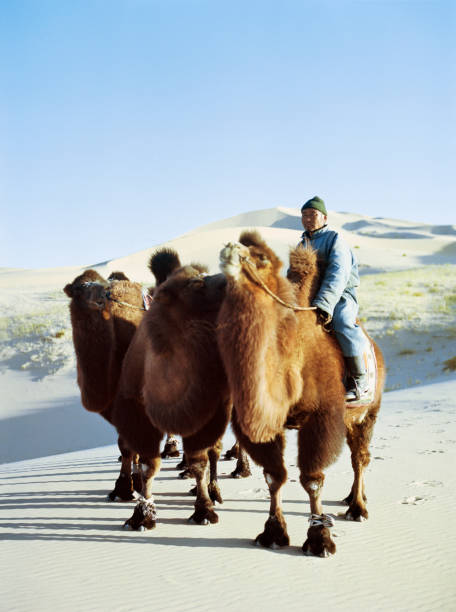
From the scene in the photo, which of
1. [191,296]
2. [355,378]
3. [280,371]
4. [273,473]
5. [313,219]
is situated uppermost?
[313,219]

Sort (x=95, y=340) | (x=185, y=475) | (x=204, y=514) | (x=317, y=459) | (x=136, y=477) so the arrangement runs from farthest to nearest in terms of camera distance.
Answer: (x=185, y=475), (x=136, y=477), (x=95, y=340), (x=204, y=514), (x=317, y=459)

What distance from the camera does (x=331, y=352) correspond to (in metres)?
5.02

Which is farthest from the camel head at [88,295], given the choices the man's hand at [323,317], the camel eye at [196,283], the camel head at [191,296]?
the man's hand at [323,317]

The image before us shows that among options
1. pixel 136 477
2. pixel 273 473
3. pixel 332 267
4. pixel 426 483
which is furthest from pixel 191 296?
pixel 426 483

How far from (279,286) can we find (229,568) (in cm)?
219

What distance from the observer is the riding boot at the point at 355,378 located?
5199mm

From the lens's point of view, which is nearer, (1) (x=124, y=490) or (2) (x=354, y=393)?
(2) (x=354, y=393)

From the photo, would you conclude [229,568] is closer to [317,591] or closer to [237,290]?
[317,591]

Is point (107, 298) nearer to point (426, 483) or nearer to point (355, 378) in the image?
point (355, 378)

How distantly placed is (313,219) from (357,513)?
9.50ft

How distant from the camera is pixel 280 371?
14.5ft

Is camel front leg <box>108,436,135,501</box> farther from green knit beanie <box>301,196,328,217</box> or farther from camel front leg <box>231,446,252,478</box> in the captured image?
green knit beanie <box>301,196,328,217</box>

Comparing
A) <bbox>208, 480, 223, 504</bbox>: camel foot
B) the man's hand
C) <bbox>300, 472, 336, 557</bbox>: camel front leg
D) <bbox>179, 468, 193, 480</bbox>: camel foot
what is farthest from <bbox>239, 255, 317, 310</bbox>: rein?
<bbox>179, 468, 193, 480</bbox>: camel foot

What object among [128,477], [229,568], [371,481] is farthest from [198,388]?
[371,481]
